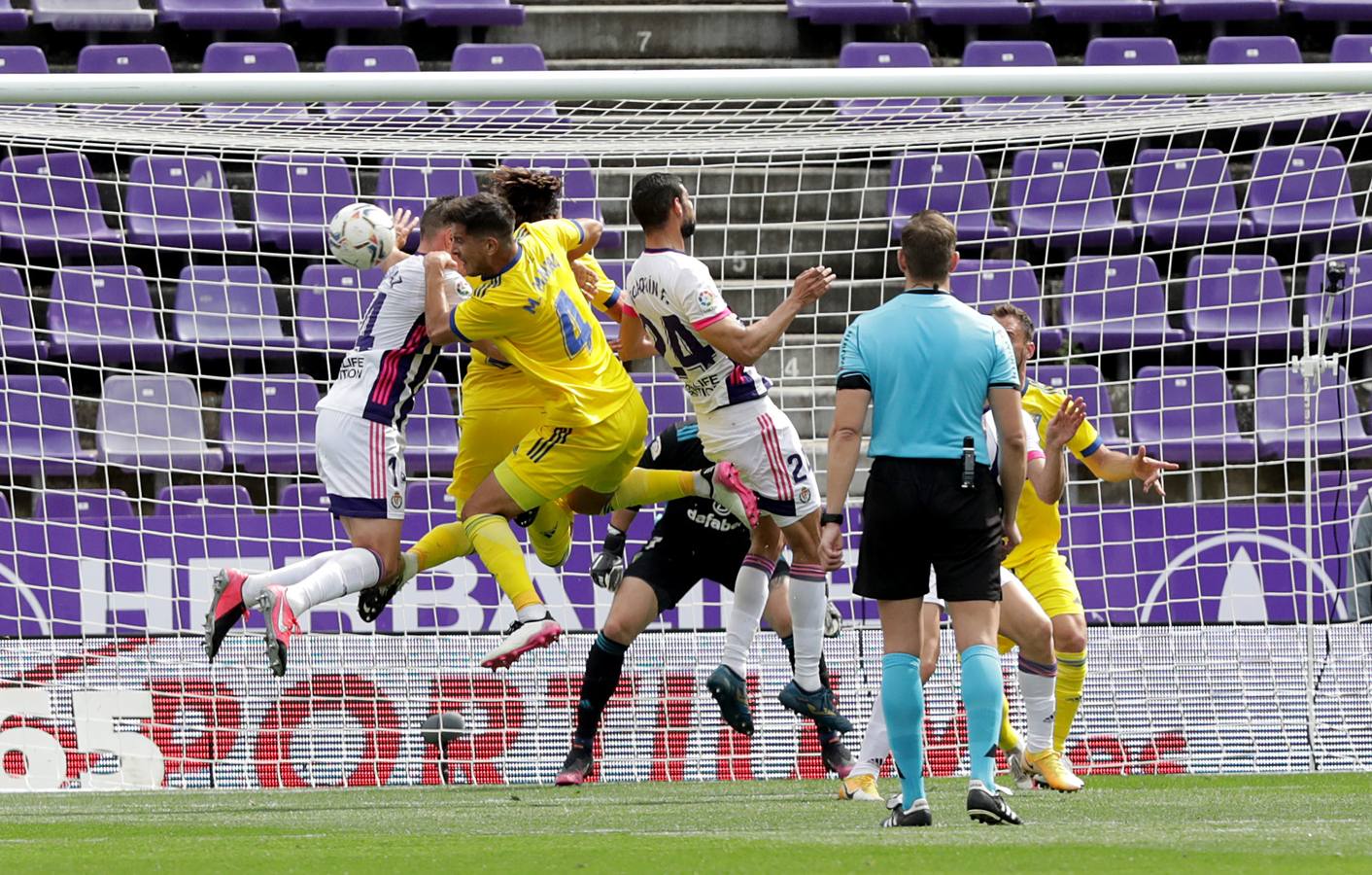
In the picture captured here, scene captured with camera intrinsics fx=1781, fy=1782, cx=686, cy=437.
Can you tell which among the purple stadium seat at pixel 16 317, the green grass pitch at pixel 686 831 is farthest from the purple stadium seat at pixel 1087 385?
the purple stadium seat at pixel 16 317

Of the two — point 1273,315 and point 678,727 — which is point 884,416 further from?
point 1273,315

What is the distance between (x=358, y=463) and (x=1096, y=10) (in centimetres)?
960

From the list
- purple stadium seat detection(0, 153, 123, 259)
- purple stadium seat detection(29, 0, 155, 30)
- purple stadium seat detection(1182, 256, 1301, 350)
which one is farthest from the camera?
purple stadium seat detection(29, 0, 155, 30)

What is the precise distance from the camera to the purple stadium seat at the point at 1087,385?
36.0ft

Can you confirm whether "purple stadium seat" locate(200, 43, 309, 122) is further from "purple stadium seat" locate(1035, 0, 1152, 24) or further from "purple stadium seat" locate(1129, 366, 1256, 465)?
"purple stadium seat" locate(1129, 366, 1256, 465)

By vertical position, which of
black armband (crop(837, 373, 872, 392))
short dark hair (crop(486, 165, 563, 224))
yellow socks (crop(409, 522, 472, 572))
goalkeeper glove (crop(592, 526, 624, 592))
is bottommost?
goalkeeper glove (crop(592, 526, 624, 592))

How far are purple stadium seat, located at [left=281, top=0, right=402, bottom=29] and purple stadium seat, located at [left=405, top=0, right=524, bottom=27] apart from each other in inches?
6.3

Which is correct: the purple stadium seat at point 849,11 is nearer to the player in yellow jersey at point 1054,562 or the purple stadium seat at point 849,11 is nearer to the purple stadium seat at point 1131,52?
the purple stadium seat at point 1131,52

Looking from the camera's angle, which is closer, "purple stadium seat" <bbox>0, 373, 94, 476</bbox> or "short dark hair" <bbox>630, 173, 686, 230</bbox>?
"short dark hair" <bbox>630, 173, 686, 230</bbox>

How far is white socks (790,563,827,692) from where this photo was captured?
7207 millimetres

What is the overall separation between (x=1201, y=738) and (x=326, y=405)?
492 centimetres

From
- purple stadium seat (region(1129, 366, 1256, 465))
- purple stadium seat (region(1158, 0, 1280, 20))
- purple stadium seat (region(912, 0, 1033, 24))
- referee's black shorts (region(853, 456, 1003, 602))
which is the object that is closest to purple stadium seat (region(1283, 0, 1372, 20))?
purple stadium seat (region(1158, 0, 1280, 20))

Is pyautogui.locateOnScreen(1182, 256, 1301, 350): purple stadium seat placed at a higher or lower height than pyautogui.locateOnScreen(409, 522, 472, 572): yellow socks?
higher

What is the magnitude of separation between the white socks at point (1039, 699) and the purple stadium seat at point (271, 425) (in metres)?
4.69
